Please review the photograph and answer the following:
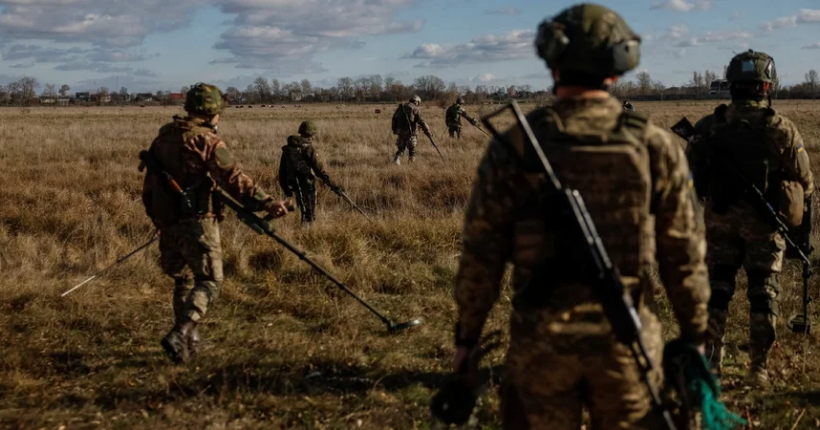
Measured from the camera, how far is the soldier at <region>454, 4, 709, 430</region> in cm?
214

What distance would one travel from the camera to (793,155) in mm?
4164

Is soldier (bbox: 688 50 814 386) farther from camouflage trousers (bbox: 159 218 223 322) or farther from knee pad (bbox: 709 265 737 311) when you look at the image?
camouflage trousers (bbox: 159 218 223 322)

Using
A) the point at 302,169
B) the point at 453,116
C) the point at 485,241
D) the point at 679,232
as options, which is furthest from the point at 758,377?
the point at 453,116

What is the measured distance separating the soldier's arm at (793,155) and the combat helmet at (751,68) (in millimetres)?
290

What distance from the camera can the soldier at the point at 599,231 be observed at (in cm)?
214

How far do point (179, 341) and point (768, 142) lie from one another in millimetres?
3748

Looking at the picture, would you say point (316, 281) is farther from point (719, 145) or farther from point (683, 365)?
point (683, 365)

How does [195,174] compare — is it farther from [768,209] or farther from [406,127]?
[406,127]

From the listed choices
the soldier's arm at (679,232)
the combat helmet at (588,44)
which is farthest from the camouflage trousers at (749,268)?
the combat helmet at (588,44)

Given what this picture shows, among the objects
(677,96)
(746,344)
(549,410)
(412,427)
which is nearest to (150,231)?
(412,427)

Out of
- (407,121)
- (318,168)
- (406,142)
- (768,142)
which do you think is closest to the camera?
(768,142)

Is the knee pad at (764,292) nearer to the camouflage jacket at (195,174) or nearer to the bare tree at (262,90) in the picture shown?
the camouflage jacket at (195,174)

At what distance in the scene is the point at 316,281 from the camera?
628 centimetres

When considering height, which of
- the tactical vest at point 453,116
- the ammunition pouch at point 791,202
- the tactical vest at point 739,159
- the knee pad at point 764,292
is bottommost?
the knee pad at point 764,292
